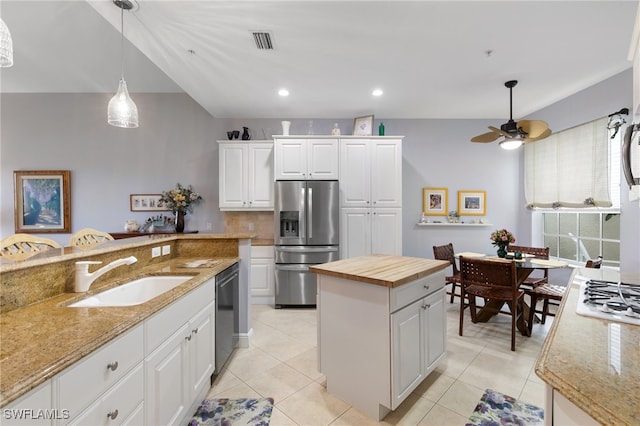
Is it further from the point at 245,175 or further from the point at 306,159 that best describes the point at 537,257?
the point at 245,175

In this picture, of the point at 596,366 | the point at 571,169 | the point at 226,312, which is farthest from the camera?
the point at 571,169

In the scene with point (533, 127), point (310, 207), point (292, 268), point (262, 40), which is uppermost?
point (262, 40)

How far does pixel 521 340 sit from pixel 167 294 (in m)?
3.34

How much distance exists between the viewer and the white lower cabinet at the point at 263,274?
12.8 ft

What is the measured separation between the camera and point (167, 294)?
1.44m

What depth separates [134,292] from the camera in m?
1.81

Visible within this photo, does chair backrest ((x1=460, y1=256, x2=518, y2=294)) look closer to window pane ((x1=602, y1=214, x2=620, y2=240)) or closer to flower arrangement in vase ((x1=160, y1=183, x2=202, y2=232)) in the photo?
window pane ((x1=602, y1=214, x2=620, y2=240))

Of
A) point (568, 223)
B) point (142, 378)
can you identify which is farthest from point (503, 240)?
point (142, 378)

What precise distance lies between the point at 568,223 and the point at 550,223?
0.90ft

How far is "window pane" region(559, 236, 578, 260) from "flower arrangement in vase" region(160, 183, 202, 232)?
18.4ft

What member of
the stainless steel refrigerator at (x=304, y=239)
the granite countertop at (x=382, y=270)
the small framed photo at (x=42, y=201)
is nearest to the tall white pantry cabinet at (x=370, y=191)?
the stainless steel refrigerator at (x=304, y=239)

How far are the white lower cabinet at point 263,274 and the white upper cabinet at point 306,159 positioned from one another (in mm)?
1126

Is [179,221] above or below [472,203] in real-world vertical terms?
below

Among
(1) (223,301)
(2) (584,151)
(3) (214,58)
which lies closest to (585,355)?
(1) (223,301)
